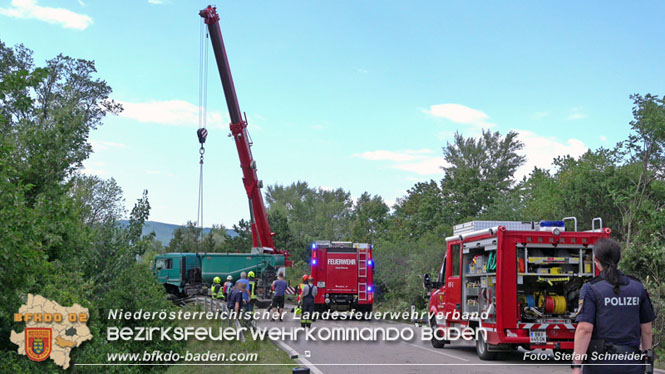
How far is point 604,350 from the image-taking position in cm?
526

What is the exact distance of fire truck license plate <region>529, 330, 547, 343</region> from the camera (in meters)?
13.3

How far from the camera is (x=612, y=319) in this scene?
5285 mm

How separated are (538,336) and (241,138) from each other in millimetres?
19149

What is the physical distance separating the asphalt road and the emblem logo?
5.41m

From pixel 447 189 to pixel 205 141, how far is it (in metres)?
29.4

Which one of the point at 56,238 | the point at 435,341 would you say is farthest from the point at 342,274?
the point at 56,238

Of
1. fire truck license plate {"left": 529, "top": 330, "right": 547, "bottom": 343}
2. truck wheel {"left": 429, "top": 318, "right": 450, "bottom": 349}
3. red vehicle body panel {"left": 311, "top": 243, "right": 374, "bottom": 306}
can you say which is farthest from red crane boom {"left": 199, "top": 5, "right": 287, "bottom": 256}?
fire truck license plate {"left": 529, "top": 330, "right": 547, "bottom": 343}

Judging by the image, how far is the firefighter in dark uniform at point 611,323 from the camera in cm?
524

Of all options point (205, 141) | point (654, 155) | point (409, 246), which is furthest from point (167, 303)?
point (409, 246)

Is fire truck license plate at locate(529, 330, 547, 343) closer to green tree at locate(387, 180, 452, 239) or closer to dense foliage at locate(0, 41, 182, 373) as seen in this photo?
dense foliage at locate(0, 41, 182, 373)

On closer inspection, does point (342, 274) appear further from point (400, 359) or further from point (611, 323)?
point (611, 323)

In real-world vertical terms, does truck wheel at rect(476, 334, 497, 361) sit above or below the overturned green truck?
below

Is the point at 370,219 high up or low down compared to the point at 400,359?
up

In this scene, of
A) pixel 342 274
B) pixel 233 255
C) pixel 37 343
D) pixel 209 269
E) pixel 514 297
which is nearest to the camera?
pixel 37 343
